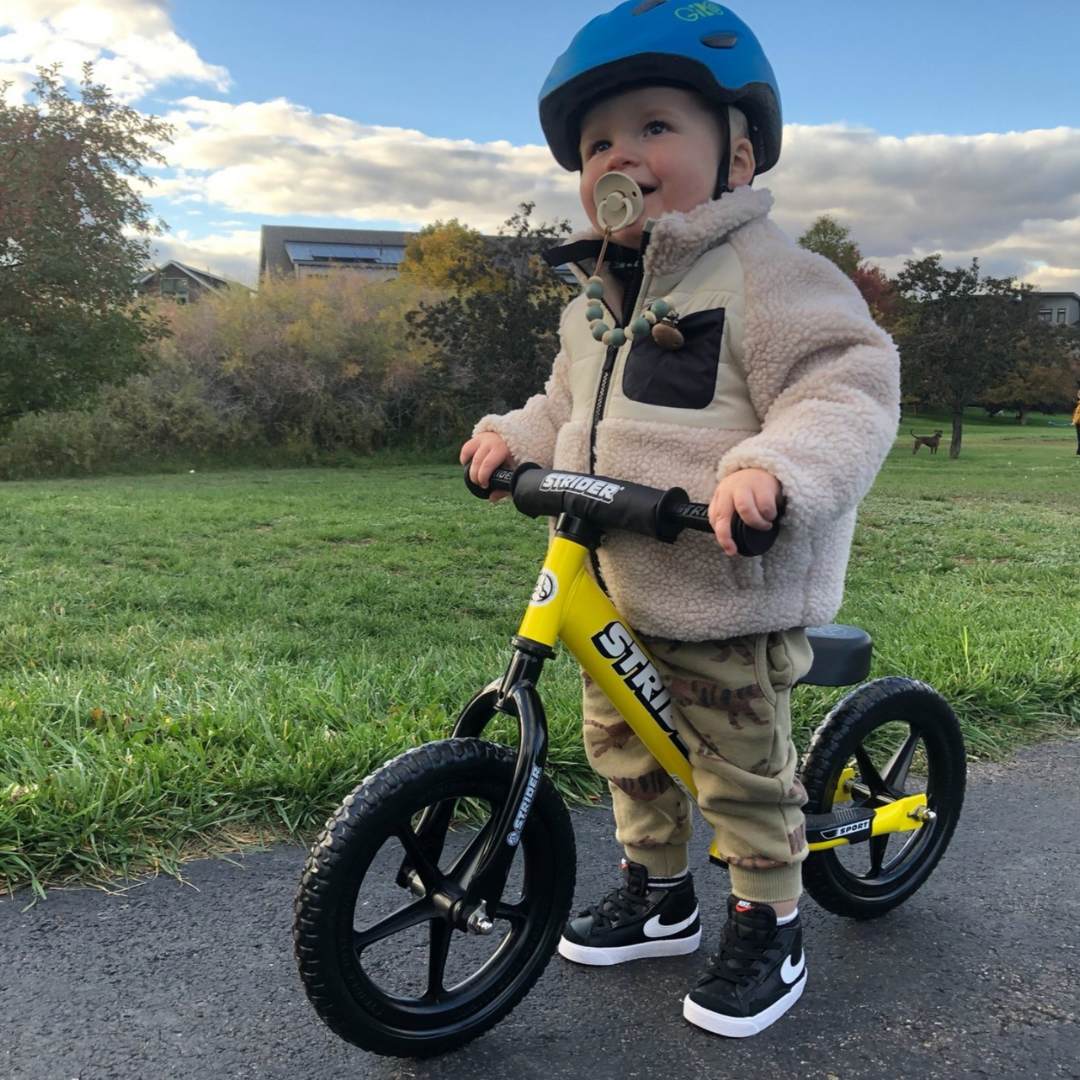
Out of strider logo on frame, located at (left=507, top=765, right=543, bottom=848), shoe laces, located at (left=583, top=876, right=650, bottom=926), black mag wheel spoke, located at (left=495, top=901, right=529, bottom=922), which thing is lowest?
shoe laces, located at (left=583, top=876, right=650, bottom=926)

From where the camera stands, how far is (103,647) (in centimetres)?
470

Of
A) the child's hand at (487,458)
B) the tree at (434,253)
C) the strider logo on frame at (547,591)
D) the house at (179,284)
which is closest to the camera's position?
the strider logo on frame at (547,591)

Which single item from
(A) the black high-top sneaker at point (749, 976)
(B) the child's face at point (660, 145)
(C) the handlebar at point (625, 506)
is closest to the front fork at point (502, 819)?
(C) the handlebar at point (625, 506)

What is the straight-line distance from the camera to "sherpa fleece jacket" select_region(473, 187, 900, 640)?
70.8 inches

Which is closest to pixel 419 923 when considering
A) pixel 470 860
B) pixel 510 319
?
pixel 470 860

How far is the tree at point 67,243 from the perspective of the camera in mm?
16219

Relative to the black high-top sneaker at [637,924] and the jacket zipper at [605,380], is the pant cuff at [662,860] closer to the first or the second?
the black high-top sneaker at [637,924]

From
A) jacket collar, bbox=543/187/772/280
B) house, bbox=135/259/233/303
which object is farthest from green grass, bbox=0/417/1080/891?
house, bbox=135/259/233/303

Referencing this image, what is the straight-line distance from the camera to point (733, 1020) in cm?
193

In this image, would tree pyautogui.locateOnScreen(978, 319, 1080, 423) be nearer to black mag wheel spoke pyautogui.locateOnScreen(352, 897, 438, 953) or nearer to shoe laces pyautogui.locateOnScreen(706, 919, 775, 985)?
shoe laces pyautogui.locateOnScreen(706, 919, 775, 985)

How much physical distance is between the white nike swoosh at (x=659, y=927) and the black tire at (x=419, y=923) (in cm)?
33

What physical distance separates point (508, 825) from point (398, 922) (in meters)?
0.27

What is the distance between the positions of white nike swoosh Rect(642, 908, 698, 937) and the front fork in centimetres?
55

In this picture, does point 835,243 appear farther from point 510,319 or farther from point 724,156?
point 724,156
